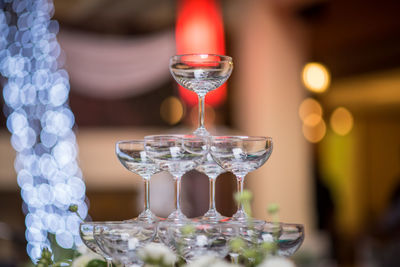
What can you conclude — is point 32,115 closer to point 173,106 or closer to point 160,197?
point 160,197

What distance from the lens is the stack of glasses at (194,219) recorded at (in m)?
0.87

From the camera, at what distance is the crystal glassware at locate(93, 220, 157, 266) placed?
866 mm

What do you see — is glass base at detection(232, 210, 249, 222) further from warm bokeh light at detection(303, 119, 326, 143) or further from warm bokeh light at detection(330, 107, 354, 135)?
warm bokeh light at detection(330, 107, 354, 135)

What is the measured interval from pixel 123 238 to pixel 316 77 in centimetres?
388

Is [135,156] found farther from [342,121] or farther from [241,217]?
[342,121]

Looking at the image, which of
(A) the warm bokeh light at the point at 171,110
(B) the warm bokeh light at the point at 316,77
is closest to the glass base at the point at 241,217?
(B) the warm bokeh light at the point at 316,77

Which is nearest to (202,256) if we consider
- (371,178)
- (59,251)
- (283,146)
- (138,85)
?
(59,251)

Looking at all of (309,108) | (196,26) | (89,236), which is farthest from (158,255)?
(309,108)

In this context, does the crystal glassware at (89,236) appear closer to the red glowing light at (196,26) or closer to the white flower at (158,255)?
the white flower at (158,255)

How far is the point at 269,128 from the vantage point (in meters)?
4.84

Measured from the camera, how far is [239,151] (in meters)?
0.96

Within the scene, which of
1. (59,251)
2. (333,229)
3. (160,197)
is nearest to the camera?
(59,251)

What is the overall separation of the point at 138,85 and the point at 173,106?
440 millimetres

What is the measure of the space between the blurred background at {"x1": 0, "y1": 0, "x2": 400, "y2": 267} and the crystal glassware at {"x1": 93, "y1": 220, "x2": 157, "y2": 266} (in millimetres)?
2532
